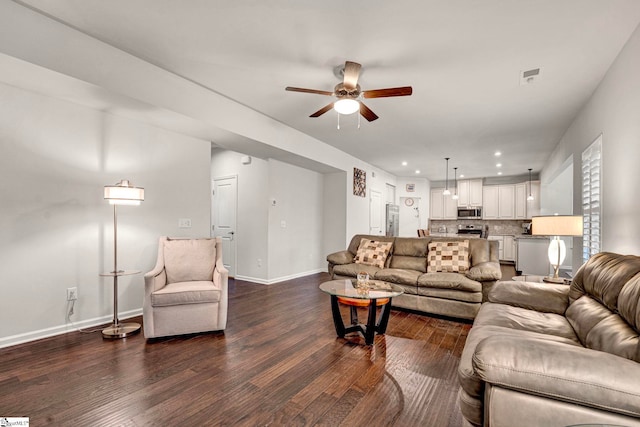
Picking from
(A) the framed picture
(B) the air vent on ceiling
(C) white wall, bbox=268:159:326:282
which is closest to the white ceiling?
(B) the air vent on ceiling

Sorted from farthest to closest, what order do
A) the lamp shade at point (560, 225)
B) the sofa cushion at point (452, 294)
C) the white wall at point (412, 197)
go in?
the white wall at point (412, 197)
the sofa cushion at point (452, 294)
the lamp shade at point (560, 225)

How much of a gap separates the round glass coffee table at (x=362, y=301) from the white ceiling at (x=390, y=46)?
2.15 m

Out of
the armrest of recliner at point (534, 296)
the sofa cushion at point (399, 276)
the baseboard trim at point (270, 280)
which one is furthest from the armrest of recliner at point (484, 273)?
the baseboard trim at point (270, 280)

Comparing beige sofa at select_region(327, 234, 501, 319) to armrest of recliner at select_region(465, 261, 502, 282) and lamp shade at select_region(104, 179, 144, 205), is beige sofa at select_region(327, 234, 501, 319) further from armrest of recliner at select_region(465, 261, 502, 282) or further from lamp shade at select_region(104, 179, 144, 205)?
lamp shade at select_region(104, 179, 144, 205)

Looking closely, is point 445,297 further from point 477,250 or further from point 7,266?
point 7,266

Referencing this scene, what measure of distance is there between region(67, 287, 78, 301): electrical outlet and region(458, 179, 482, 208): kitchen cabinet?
949 cm

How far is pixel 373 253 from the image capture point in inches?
174

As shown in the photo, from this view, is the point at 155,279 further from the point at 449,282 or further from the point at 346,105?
the point at 449,282

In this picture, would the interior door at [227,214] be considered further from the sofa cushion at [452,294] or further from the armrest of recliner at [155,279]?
the sofa cushion at [452,294]

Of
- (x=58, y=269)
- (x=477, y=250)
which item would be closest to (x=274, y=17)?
(x=58, y=269)

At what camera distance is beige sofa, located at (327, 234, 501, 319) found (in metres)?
3.42

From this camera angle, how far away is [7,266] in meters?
2.65

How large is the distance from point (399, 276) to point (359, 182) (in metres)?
3.62

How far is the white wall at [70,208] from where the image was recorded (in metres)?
2.68
